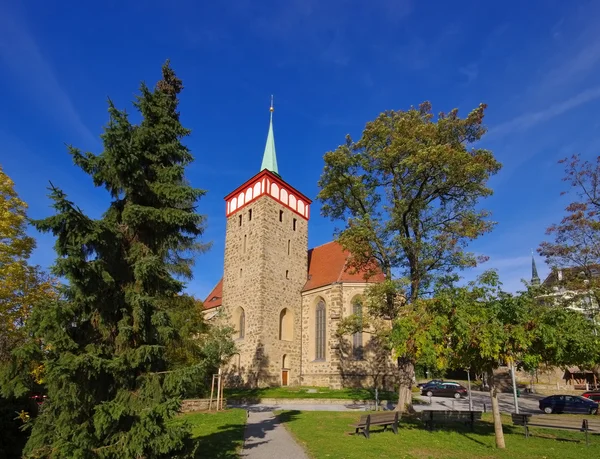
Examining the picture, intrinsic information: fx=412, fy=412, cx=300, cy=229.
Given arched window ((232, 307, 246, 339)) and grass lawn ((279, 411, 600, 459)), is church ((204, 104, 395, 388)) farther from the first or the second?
grass lawn ((279, 411, 600, 459))

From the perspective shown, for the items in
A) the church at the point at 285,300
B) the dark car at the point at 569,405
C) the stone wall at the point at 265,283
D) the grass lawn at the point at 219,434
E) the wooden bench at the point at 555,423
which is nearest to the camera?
the grass lawn at the point at 219,434

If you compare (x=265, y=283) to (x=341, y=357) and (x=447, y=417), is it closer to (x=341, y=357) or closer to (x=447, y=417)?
(x=341, y=357)

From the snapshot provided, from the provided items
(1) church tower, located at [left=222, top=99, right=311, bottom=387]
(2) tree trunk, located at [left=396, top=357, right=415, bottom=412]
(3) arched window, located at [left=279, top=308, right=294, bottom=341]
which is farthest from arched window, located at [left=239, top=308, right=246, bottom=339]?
(2) tree trunk, located at [left=396, top=357, right=415, bottom=412]

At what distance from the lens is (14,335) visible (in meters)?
12.9

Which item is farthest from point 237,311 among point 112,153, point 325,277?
point 112,153

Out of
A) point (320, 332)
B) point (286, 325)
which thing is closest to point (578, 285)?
point (320, 332)

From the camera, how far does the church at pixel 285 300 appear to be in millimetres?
27953

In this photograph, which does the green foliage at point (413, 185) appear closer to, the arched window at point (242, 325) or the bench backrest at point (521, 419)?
the bench backrest at point (521, 419)

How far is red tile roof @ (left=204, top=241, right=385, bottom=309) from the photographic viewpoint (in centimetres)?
2950

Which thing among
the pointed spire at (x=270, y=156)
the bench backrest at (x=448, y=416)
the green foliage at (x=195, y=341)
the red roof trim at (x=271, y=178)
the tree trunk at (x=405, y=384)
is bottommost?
the bench backrest at (x=448, y=416)

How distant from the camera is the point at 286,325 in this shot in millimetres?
30938

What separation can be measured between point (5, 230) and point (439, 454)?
1491cm

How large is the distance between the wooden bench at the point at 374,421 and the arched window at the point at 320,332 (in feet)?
57.4

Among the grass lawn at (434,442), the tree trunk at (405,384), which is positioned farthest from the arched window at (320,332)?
the grass lawn at (434,442)
